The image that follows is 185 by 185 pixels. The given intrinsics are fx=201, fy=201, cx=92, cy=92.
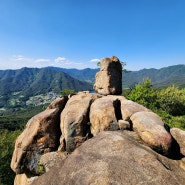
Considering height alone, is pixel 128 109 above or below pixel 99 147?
above

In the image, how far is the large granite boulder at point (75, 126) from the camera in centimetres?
2253

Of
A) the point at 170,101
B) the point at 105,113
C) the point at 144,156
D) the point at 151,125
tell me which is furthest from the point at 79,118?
the point at 170,101

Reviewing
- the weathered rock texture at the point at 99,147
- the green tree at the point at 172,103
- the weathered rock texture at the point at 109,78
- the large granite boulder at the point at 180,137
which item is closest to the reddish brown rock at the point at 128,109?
the weathered rock texture at the point at 99,147

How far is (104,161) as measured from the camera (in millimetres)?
14844

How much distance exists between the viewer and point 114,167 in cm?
1413

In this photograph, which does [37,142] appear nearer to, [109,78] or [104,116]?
[104,116]

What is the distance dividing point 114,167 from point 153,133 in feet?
18.7

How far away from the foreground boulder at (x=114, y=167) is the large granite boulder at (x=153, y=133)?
2.23 ft

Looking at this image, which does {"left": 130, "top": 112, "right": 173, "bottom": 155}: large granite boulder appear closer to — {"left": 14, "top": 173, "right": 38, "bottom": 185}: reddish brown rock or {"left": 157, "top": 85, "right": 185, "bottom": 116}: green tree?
{"left": 14, "top": 173, "right": 38, "bottom": 185}: reddish brown rock

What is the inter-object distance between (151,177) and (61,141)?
12.8 m

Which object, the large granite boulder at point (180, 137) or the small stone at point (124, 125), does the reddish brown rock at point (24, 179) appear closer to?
the small stone at point (124, 125)

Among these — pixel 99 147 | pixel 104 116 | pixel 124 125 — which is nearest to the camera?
pixel 99 147

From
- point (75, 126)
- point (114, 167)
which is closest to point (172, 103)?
point (75, 126)

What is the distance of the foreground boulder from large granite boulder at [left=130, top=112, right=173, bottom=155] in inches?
26.8
